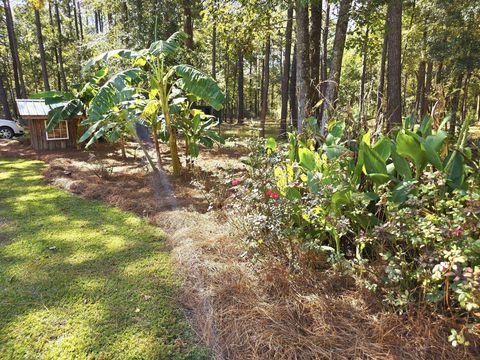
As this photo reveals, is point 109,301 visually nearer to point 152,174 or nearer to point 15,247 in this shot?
point 15,247

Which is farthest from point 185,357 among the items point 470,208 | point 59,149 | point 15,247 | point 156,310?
point 59,149

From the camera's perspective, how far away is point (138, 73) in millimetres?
5742

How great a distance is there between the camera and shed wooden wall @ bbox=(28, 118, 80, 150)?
35.4 feet

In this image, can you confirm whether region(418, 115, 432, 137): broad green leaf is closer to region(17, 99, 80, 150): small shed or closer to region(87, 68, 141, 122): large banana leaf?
region(87, 68, 141, 122): large banana leaf

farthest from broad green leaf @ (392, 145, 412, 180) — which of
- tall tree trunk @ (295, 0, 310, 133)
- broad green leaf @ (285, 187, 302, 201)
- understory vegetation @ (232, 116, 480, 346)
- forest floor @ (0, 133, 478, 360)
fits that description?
tall tree trunk @ (295, 0, 310, 133)

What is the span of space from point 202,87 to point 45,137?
8259mm

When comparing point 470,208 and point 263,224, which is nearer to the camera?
point 470,208

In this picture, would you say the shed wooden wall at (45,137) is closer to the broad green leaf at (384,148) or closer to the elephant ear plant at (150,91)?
the elephant ear plant at (150,91)

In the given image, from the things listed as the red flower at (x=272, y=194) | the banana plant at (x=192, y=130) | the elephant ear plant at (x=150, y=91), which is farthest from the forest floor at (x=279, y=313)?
the banana plant at (x=192, y=130)

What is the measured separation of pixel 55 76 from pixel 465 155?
29229 millimetres

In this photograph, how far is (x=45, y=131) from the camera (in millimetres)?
10688

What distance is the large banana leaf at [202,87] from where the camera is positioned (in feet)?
17.8

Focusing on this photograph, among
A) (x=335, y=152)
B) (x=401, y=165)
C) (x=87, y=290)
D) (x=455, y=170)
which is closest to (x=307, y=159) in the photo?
(x=335, y=152)

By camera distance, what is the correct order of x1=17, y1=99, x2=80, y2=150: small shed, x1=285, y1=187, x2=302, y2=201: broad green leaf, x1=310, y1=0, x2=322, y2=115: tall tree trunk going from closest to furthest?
x1=285, y1=187, x2=302, y2=201: broad green leaf
x1=310, y1=0, x2=322, y2=115: tall tree trunk
x1=17, y1=99, x2=80, y2=150: small shed
